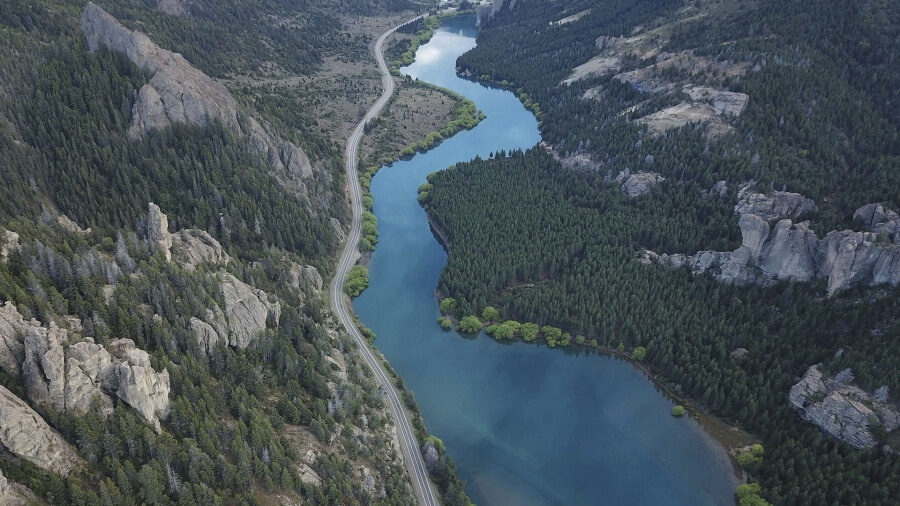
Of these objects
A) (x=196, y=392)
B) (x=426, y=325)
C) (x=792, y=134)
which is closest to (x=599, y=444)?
(x=426, y=325)

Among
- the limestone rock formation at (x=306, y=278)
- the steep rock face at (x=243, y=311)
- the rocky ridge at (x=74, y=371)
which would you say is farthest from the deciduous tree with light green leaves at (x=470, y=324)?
the rocky ridge at (x=74, y=371)

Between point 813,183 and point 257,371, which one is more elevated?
point 257,371

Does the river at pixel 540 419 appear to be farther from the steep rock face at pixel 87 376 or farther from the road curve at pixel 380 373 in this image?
the steep rock face at pixel 87 376

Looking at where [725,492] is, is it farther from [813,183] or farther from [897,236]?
[813,183]

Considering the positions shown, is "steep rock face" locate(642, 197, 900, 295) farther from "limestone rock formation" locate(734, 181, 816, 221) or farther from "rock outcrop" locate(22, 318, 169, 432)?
"rock outcrop" locate(22, 318, 169, 432)

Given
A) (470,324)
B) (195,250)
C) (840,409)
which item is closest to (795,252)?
(840,409)

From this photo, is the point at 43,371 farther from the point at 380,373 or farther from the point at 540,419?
the point at 540,419
